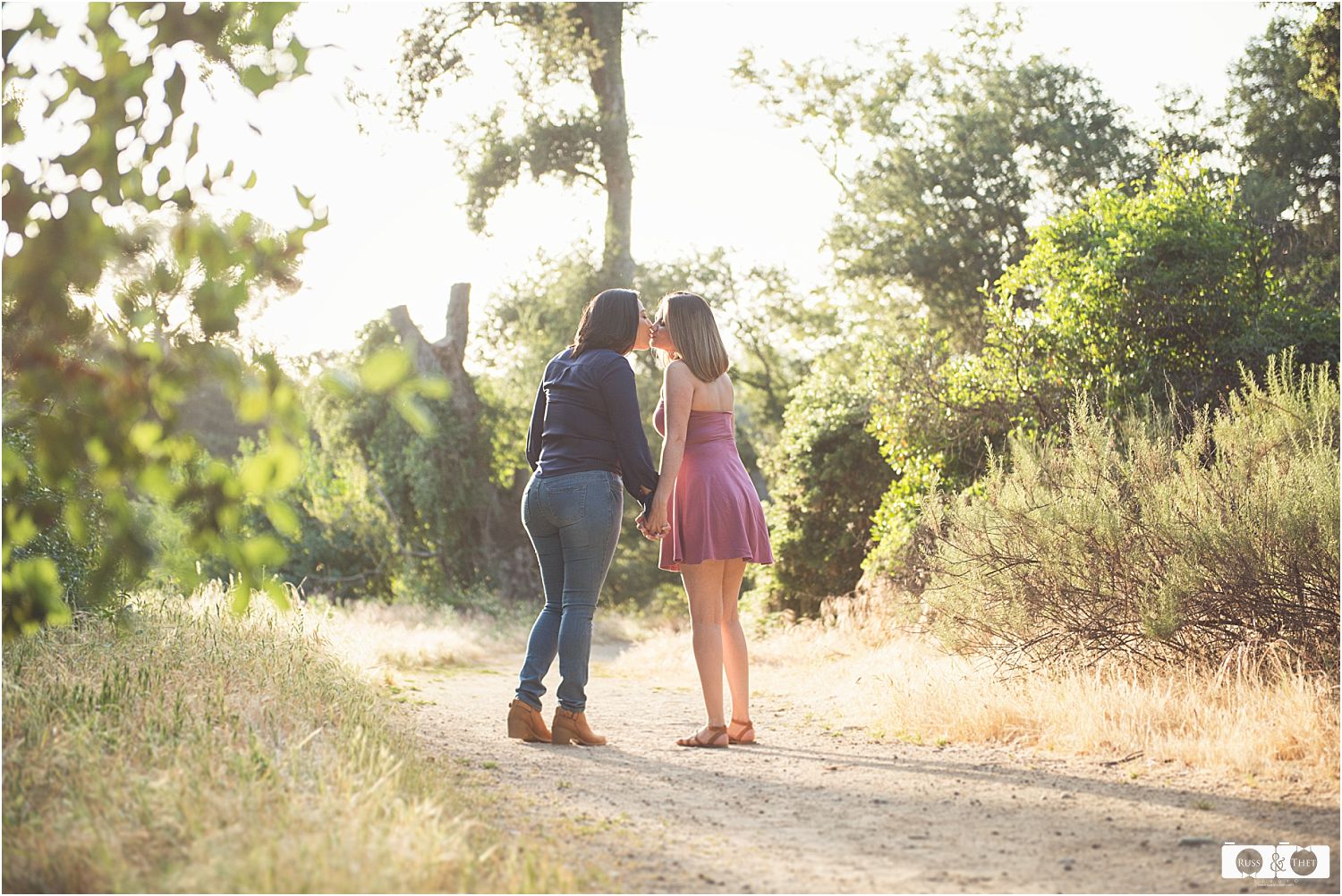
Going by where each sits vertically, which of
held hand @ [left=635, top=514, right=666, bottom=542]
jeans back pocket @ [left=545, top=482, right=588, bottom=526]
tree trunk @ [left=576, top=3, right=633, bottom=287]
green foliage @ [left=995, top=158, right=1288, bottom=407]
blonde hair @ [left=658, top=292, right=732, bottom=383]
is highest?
tree trunk @ [left=576, top=3, right=633, bottom=287]

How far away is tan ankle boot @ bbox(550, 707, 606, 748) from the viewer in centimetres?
551

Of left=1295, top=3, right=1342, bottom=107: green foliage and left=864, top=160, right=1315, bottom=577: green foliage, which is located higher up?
left=1295, top=3, right=1342, bottom=107: green foliage

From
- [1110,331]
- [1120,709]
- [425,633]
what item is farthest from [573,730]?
[425,633]

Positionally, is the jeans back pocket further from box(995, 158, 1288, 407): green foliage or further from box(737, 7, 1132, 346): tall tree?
box(737, 7, 1132, 346): tall tree

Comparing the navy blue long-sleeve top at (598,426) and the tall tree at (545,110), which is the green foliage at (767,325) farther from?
the navy blue long-sleeve top at (598,426)

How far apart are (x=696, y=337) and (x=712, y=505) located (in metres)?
0.82

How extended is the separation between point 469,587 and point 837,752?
11.8 meters

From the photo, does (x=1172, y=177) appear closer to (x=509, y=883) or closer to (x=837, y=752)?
(x=837, y=752)

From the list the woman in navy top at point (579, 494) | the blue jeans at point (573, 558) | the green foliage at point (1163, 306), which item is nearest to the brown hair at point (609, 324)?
the woman in navy top at point (579, 494)

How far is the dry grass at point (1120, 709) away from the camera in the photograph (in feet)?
14.7

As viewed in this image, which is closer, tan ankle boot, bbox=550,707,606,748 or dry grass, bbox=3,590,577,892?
dry grass, bbox=3,590,577,892

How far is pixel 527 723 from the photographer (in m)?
5.58

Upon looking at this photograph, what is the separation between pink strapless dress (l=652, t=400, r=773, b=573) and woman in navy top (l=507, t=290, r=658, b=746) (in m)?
0.23

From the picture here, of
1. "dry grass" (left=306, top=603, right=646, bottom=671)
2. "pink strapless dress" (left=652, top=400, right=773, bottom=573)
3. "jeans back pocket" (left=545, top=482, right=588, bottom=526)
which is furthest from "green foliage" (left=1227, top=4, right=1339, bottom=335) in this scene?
"jeans back pocket" (left=545, top=482, right=588, bottom=526)
